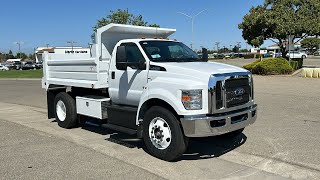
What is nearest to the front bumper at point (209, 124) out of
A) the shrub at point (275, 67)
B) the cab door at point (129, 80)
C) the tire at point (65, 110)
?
the cab door at point (129, 80)

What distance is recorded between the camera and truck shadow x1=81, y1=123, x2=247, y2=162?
6531mm

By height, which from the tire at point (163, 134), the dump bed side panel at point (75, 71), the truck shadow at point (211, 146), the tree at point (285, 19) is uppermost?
the tree at point (285, 19)

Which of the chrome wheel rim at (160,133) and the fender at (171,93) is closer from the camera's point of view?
the fender at (171,93)

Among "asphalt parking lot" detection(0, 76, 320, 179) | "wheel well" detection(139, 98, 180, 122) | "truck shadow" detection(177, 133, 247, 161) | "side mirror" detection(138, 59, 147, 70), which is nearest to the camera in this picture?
"asphalt parking lot" detection(0, 76, 320, 179)

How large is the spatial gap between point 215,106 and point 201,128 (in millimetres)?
424

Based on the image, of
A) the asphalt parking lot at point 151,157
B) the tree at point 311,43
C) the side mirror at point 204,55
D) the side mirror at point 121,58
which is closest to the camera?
the asphalt parking lot at point 151,157

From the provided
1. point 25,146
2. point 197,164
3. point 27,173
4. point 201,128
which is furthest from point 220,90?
point 25,146

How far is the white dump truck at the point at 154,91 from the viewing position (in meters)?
5.80

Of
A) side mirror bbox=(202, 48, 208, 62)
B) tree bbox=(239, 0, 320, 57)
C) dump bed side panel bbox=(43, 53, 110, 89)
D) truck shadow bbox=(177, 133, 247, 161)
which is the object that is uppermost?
tree bbox=(239, 0, 320, 57)

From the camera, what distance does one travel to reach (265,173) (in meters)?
5.43

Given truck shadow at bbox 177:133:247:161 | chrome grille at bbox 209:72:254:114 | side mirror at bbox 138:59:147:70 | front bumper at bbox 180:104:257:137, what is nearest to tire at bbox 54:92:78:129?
side mirror at bbox 138:59:147:70

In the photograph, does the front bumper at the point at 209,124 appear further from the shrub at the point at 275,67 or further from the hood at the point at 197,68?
the shrub at the point at 275,67

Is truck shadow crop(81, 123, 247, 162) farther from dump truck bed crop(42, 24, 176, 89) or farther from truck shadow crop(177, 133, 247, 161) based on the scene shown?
dump truck bed crop(42, 24, 176, 89)

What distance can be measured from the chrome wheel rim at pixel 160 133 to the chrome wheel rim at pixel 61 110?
362 cm
